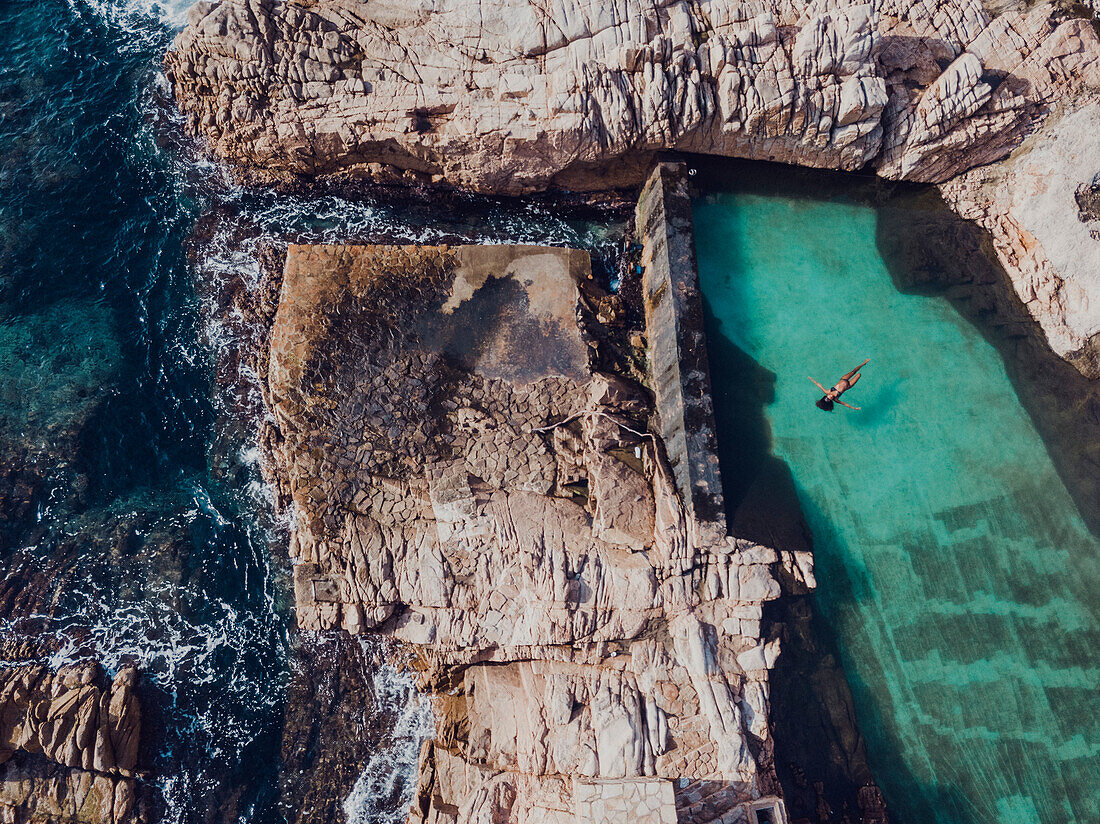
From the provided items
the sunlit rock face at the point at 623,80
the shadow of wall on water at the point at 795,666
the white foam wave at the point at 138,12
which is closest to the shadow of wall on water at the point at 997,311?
the sunlit rock face at the point at 623,80

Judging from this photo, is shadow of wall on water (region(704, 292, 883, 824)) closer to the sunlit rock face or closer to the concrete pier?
the concrete pier

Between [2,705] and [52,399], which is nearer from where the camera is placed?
[2,705]

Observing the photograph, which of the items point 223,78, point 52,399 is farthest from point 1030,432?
point 52,399

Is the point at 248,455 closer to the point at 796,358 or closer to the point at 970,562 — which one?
the point at 796,358

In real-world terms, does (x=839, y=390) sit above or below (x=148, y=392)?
below

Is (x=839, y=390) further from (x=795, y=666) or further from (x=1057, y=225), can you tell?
(x=1057, y=225)

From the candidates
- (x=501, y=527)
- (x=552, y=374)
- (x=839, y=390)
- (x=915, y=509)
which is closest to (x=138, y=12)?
(x=552, y=374)

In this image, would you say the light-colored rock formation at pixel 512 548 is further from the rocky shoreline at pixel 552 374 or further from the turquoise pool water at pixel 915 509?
the turquoise pool water at pixel 915 509
